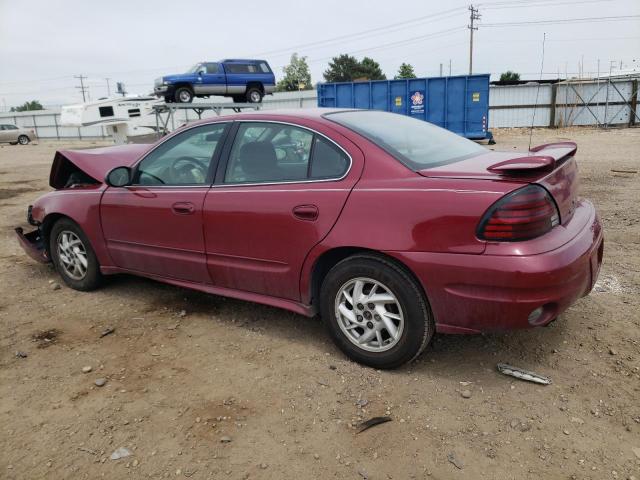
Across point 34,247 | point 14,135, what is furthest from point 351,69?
point 34,247

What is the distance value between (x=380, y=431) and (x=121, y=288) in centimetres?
305

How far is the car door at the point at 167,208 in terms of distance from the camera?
362 centimetres

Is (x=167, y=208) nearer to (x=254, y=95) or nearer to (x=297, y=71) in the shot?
(x=254, y=95)

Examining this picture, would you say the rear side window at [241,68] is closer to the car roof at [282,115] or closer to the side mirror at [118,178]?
the side mirror at [118,178]

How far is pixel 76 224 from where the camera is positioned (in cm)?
445

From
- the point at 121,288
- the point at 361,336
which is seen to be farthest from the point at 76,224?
the point at 361,336

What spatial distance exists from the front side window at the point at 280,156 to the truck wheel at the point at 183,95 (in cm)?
1812

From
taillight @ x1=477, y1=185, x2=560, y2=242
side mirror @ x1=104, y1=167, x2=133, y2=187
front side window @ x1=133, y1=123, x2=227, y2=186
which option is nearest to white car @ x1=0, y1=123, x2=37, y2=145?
side mirror @ x1=104, y1=167, x2=133, y2=187

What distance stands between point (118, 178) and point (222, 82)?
1837 cm

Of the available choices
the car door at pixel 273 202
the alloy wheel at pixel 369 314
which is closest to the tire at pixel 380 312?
the alloy wheel at pixel 369 314

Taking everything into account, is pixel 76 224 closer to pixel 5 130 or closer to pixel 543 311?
pixel 543 311

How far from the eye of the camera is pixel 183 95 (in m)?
20.3

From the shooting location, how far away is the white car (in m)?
31.4

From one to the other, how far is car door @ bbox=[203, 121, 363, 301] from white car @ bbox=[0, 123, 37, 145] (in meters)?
33.9
